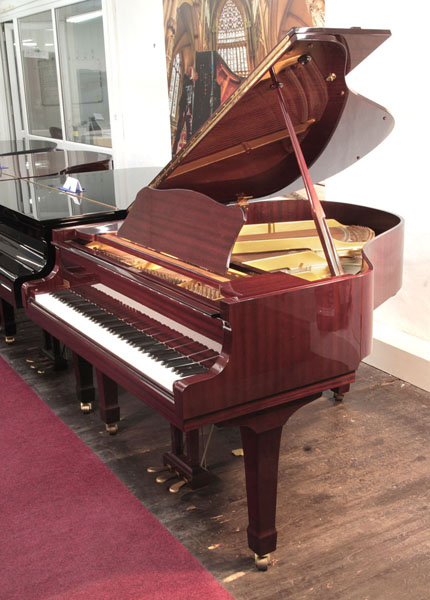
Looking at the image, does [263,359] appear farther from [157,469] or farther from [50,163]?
[50,163]

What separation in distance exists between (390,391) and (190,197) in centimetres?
180

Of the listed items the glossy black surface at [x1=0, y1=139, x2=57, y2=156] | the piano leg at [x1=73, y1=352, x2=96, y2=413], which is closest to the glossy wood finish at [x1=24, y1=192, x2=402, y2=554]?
the piano leg at [x1=73, y1=352, x2=96, y2=413]

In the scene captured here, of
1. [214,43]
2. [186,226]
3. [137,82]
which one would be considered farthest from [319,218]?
[137,82]

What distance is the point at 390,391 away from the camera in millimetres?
3834

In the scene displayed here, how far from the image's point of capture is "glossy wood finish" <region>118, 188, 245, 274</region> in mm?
2467

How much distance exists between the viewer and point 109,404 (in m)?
3.30

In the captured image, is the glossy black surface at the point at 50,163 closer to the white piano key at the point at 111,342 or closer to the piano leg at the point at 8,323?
the piano leg at the point at 8,323

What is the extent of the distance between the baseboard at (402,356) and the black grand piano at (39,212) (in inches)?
68.3

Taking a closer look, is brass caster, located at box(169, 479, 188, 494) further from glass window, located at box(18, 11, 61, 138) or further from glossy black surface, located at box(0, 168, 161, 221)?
glass window, located at box(18, 11, 61, 138)

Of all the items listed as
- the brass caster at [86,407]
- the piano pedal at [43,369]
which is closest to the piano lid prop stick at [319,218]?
the brass caster at [86,407]

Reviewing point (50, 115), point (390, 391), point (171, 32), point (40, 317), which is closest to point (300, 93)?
point (40, 317)

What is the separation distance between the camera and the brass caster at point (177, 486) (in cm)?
284

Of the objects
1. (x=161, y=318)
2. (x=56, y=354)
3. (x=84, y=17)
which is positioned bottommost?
(x=56, y=354)

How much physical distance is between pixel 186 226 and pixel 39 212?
132cm
